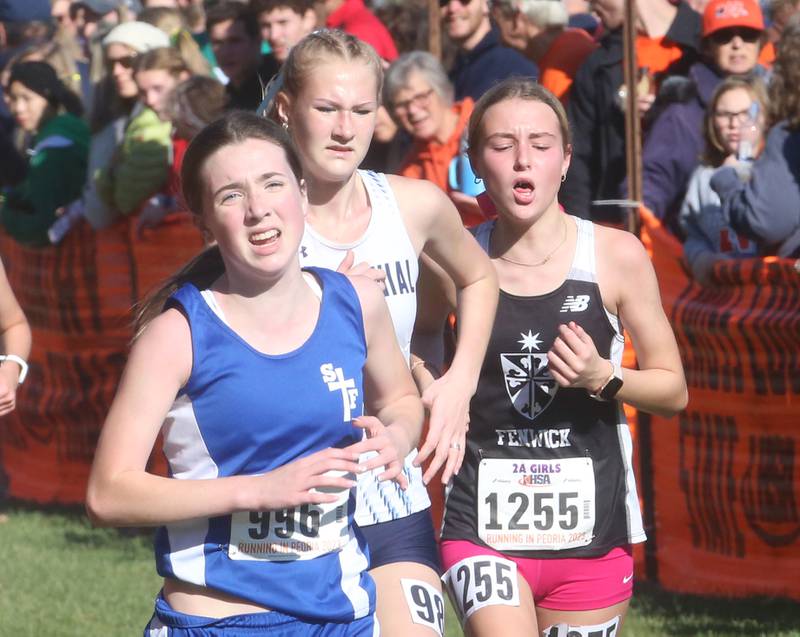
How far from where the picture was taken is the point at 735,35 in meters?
7.28

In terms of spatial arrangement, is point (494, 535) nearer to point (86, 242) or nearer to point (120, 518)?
point (120, 518)

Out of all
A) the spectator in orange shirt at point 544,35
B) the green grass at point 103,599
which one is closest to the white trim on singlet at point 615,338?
the green grass at point 103,599

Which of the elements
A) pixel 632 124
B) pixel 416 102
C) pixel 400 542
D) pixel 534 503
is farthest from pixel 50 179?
pixel 400 542

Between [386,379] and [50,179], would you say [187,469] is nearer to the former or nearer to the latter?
[386,379]

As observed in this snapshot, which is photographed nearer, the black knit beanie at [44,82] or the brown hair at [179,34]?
the brown hair at [179,34]

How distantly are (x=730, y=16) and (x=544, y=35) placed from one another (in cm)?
95

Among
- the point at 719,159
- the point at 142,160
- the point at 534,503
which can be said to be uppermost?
the point at 719,159

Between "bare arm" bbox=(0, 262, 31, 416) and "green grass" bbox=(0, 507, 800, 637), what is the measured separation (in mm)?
1988

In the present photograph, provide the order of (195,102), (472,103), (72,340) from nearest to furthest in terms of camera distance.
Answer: (472,103)
(195,102)
(72,340)

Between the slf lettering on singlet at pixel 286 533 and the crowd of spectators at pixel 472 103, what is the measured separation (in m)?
2.21

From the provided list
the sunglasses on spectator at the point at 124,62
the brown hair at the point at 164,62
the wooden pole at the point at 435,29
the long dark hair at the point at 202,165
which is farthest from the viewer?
the sunglasses on spectator at the point at 124,62

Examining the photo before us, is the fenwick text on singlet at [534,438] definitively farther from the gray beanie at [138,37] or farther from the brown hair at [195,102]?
the gray beanie at [138,37]

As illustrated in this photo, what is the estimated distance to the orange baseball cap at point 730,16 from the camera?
721 centimetres

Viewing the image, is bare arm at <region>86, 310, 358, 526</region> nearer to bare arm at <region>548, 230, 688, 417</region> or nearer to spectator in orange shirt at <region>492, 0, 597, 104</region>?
bare arm at <region>548, 230, 688, 417</region>
